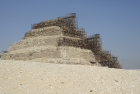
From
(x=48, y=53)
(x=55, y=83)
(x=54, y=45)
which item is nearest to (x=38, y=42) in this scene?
(x=54, y=45)

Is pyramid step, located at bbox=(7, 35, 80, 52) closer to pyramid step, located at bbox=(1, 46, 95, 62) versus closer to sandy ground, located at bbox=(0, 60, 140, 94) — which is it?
pyramid step, located at bbox=(1, 46, 95, 62)

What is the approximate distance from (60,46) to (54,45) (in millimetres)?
1422

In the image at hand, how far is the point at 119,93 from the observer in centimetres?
911

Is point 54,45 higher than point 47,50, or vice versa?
point 54,45

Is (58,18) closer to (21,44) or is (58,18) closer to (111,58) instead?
(21,44)

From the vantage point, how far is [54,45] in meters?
29.6

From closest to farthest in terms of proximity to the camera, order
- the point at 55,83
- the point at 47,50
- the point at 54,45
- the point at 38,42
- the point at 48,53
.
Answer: the point at 55,83
the point at 48,53
the point at 47,50
the point at 54,45
the point at 38,42

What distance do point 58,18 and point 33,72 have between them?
2450 cm

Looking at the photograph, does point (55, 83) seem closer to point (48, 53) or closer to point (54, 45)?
point (48, 53)

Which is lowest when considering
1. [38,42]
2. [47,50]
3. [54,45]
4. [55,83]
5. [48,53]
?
[55,83]

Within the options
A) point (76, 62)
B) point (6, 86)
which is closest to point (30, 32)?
point (76, 62)

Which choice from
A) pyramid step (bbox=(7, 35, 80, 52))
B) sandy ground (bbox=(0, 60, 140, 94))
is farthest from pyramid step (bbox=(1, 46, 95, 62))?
sandy ground (bbox=(0, 60, 140, 94))

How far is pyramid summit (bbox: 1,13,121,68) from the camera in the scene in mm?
27603

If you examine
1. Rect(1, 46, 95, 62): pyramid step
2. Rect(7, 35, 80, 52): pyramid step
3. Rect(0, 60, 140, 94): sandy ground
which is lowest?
Rect(0, 60, 140, 94): sandy ground
